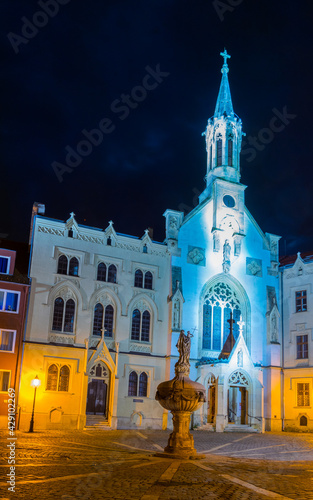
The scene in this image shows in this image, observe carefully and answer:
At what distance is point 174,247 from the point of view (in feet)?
135

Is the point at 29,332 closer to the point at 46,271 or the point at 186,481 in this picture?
the point at 46,271

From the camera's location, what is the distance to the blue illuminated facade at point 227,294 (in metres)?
38.9

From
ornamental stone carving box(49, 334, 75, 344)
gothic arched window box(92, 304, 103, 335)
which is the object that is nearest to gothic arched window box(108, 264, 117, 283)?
gothic arched window box(92, 304, 103, 335)

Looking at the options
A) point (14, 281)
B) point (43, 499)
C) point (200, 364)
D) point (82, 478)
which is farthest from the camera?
point (200, 364)

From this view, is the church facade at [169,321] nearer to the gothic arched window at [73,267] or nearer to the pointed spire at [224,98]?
the gothic arched window at [73,267]

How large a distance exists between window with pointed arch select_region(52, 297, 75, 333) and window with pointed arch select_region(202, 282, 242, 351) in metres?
10.9

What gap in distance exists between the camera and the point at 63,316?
120 ft

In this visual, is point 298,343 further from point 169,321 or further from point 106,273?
point 106,273

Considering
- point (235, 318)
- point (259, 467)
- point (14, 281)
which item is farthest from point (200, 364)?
point (259, 467)

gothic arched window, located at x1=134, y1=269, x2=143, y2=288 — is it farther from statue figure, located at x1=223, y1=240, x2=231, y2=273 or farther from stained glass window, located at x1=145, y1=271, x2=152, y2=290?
statue figure, located at x1=223, y1=240, x2=231, y2=273

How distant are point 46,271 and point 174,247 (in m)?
Result: 10.5

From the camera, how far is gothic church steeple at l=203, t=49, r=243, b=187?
152ft

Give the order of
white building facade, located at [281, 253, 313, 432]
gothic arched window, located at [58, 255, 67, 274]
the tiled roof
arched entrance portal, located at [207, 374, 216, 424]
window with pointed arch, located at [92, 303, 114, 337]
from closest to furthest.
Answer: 1. gothic arched window, located at [58, 255, 67, 274]
2. window with pointed arch, located at [92, 303, 114, 337]
3. arched entrance portal, located at [207, 374, 216, 424]
4. white building facade, located at [281, 253, 313, 432]
5. the tiled roof

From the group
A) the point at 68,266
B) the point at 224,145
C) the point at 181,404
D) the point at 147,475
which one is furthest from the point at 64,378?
the point at 224,145
